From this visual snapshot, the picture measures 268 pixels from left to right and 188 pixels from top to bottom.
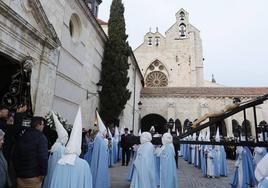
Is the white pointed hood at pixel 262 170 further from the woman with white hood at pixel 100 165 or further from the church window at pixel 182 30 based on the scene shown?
the church window at pixel 182 30

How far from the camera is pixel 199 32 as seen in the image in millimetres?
38188

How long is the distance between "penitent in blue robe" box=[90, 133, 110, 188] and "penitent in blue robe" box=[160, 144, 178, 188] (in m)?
1.61

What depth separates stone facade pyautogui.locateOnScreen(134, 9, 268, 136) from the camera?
2767 centimetres

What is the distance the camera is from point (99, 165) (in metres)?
6.14

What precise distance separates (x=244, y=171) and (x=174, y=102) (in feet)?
71.0

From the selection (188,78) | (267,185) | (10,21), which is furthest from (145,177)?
(188,78)

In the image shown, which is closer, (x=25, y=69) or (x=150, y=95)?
(x=25, y=69)

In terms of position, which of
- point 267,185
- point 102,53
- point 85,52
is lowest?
point 267,185

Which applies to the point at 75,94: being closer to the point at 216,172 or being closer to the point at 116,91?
the point at 116,91

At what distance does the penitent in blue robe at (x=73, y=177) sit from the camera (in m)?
3.18

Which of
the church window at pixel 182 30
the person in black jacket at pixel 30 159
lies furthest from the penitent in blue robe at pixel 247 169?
the church window at pixel 182 30

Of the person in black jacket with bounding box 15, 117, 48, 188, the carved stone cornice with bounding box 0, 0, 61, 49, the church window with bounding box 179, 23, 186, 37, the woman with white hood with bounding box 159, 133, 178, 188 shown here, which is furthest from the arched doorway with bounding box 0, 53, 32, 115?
the church window with bounding box 179, 23, 186, 37

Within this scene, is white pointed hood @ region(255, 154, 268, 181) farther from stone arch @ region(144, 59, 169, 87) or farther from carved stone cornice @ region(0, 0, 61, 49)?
stone arch @ region(144, 59, 169, 87)

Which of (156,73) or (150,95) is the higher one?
(156,73)
